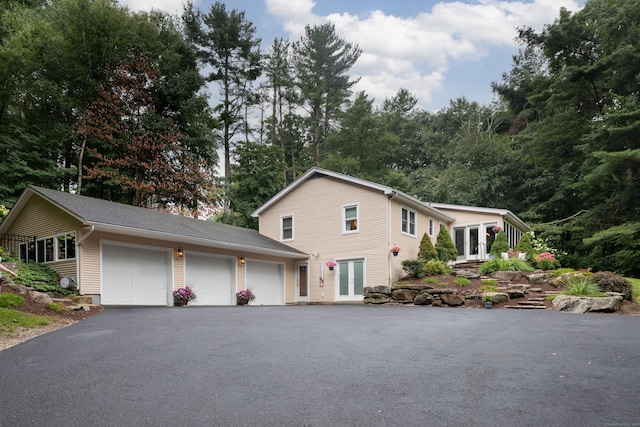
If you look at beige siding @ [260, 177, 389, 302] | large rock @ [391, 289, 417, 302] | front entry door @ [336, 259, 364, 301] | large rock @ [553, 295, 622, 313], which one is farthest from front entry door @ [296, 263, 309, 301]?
large rock @ [553, 295, 622, 313]

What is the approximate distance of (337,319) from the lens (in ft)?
32.1

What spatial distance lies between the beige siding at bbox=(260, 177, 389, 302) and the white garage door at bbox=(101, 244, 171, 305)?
22.0 ft

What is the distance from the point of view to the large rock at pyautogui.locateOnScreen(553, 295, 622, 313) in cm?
1094

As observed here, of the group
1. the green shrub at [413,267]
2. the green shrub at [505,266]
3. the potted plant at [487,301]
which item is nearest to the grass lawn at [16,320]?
the potted plant at [487,301]

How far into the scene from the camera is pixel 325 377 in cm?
476

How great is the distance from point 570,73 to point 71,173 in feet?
84.7

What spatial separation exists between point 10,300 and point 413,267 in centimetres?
1327

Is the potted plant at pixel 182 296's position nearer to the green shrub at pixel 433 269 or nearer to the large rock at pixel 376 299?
the large rock at pixel 376 299

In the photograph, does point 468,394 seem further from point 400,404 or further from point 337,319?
point 337,319

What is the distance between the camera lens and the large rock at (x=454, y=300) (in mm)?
13516

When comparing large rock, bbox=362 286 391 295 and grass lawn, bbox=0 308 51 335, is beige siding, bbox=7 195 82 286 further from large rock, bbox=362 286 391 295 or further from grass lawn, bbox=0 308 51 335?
large rock, bbox=362 286 391 295

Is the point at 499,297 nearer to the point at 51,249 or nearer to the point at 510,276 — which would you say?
the point at 510,276

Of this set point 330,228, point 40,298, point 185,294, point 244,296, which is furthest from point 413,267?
point 40,298

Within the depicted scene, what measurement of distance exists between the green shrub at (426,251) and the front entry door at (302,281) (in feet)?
17.0
